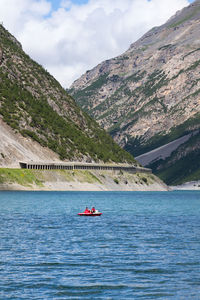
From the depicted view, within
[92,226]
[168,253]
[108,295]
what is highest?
[92,226]

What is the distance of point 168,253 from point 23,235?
20.7 metres

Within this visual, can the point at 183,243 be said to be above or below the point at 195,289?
above

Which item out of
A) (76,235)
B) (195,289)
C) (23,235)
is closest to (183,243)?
(76,235)

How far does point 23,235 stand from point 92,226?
18846 millimetres

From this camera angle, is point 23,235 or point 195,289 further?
point 23,235

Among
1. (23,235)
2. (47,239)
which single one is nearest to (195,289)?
(47,239)

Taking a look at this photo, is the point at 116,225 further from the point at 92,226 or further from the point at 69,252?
the point at 69,252

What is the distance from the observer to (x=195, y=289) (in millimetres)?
47906

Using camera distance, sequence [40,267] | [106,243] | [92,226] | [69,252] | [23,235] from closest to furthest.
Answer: [40,267]
[69,252]
[106,243]
[23,235]
[92,226]

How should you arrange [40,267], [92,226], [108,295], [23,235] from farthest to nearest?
[92,226] < [23,235] < [40,267] < [108,295]

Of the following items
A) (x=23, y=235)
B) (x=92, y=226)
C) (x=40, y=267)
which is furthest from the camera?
(x=92, y=226)

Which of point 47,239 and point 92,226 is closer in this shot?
point 47,239

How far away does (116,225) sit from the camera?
9638 centimetres

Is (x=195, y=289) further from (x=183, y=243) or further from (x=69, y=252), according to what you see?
(x=183, y=243)
